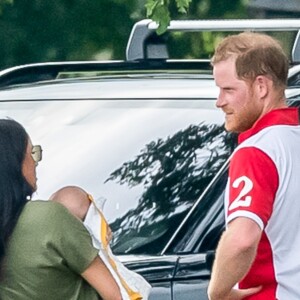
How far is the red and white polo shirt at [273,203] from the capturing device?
4.28 meters

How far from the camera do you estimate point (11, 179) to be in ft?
13.9

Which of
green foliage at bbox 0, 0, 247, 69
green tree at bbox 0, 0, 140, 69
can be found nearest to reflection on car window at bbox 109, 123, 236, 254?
green foliage at bbox 0, 0, 247, 69

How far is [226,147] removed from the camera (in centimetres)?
546

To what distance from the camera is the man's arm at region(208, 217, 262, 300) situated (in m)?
4.21

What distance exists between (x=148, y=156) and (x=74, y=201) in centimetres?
115

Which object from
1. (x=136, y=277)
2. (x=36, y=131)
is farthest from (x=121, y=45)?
(x=136, y=277)

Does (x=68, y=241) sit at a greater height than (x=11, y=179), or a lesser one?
lesser

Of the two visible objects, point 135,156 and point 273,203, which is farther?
point 135,156

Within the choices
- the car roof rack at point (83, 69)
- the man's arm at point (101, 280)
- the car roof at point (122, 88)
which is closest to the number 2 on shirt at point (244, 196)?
the man's arm at point (101, 280)

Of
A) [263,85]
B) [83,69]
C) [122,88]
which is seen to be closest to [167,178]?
[122,88]

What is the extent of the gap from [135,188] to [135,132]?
0.30 meters

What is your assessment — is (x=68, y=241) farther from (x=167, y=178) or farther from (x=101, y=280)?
(x=167, y=178)

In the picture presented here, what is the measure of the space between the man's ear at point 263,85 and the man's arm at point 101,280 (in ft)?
2.37

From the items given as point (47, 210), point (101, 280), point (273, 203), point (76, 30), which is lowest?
point (76, 30)
